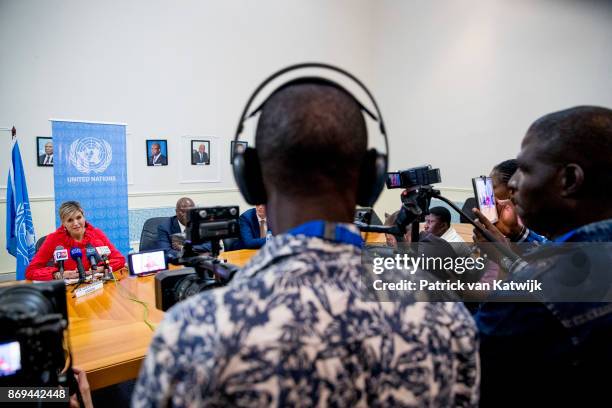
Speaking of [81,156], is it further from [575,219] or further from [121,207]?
[575,219]

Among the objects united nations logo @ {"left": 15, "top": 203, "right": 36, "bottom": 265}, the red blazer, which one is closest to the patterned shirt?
the red blazer

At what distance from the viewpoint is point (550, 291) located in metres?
0.76

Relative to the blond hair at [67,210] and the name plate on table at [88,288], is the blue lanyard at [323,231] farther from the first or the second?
the blond hair at [67,210]

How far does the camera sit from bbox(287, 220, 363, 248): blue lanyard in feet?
1.74

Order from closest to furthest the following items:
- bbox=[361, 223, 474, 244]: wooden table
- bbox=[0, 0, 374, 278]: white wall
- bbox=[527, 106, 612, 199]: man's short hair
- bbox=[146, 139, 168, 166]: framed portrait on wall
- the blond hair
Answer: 1. bbox=[527, 106, 612, 199]: man's short hair
2. the blond hair
3. bbox=[361, 223, 474, 244]: wooden table
4. bbox=[0, 0, 374, 278]: white wall
5. bbox=[146, 139, 168, 166]: framed portrait on wall

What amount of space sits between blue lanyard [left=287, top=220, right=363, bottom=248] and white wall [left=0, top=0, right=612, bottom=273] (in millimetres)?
4814

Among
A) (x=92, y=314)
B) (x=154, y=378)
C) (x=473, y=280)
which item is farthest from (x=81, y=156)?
(x=154, y=378)

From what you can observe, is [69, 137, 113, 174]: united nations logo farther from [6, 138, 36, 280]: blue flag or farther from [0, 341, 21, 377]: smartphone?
[0, 341, 21, 377]: smartphone

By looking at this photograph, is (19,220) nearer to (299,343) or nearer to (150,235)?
(150,235)

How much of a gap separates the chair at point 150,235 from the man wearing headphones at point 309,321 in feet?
10.9

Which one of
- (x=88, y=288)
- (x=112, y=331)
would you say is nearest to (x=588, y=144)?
(x=112, y=331)

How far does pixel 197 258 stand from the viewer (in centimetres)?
95

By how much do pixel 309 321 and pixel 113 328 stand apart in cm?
154

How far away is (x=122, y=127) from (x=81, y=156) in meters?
0.52
